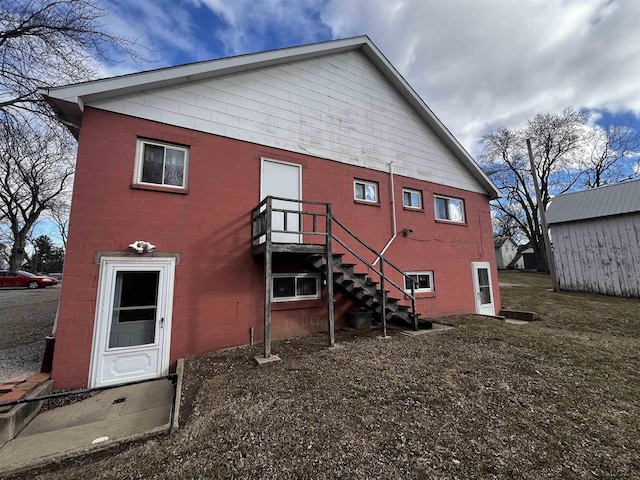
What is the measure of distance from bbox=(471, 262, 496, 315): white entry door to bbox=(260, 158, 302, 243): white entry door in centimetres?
770

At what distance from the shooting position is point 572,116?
26.5m

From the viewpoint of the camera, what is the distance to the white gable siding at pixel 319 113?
6562 mm

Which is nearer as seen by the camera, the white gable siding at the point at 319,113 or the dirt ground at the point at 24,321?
the white gable siding at the point at 319,113

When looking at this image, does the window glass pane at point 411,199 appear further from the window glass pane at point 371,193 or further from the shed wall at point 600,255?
the shed wall at point 600,255

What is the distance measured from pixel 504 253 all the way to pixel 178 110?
6628cm

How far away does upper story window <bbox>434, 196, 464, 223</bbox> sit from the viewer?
1055 centimetres

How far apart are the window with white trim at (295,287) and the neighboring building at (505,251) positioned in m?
54.5

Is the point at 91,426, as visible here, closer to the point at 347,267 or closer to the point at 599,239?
the point at 347,267

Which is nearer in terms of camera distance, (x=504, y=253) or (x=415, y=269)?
(x=415, y=269)

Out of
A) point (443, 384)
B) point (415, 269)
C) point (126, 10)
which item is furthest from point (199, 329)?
point (126, 10)

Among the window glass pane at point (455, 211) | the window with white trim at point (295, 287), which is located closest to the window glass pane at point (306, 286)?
the window with white trim at point (295, 287)

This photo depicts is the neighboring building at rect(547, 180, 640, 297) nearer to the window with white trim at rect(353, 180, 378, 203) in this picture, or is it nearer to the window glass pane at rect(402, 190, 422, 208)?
the window glass pane at rect(402, 190, 422, 208)

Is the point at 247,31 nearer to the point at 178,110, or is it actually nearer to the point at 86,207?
the point at 178,110

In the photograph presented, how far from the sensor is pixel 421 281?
969 cm
